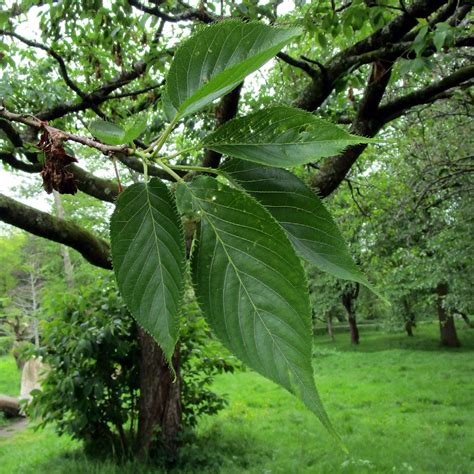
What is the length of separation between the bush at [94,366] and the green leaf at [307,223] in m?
5.18

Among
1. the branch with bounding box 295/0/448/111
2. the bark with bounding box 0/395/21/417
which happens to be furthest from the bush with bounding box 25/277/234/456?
the bark with bounding box 0/395/21/417

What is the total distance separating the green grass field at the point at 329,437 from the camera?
20.9 ft

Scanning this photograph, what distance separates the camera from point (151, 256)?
1.40 ft

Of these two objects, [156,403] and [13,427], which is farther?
[13,427]

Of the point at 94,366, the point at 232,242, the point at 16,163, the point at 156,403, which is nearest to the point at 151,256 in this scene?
the point at 232,242

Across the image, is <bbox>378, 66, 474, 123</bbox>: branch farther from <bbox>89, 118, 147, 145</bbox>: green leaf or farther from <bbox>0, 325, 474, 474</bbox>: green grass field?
<bbox>0, 325, 474, 474</bbox>: green grass field

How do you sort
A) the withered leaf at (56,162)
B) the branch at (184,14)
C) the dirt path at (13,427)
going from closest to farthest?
1. the withered leaf at (56,162)
2. the branch at (184,14)
3. the dirt path at (13,427)

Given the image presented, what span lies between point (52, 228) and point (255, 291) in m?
3.79

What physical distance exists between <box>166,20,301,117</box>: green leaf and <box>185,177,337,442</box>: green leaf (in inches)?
3.3

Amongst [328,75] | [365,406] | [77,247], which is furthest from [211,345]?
[365,406]

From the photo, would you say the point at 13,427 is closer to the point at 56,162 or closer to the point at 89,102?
the point at 89,102

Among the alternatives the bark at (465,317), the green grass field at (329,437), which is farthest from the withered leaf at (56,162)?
the bark at (465,317)

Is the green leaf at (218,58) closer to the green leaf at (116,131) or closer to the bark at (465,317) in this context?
the green leaf at (116,131)

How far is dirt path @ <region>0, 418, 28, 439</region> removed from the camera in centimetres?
954
